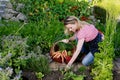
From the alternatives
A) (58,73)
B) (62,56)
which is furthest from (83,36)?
(58,73)

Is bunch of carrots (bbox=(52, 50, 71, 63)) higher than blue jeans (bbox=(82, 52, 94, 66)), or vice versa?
bunch of carrots (bbox=(52, 50, 71, 63))

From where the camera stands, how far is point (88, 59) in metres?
7.04

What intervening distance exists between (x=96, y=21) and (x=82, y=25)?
3386 mm

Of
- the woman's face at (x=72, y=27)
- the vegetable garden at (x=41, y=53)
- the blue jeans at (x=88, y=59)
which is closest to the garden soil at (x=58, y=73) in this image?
the vegetable garden at (x=41, y=53)

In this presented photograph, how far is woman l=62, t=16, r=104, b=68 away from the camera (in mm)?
6891

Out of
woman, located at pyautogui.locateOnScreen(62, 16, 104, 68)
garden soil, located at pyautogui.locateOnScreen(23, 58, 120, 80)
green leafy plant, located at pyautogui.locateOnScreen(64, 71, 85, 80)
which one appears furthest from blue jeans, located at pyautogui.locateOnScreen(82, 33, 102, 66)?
green leafy plant, located at pyautogui.locateOnScreen(64, 71, 85, 80)

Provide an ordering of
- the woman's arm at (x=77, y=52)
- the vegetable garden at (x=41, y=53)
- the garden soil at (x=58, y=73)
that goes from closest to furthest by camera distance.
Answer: the vegetable garden at (x=41, y=53)
the garden soil at (x=58, y=73)
the woman's arm at (x=77, y=52)

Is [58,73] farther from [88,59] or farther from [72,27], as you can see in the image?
[72,27]

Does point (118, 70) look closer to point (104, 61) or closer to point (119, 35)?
point (104, 61)

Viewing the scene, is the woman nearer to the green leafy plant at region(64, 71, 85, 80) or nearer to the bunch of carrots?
the bunch of carrots

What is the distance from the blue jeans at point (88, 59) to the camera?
7.05 m

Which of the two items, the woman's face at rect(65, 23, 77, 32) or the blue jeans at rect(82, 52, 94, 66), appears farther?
the blue jeans at rect(82, 52, 94, 66)

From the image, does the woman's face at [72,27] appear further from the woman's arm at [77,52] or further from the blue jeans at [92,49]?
Result: the blue jeans at [92,49]

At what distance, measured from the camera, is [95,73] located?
21.4 feet
